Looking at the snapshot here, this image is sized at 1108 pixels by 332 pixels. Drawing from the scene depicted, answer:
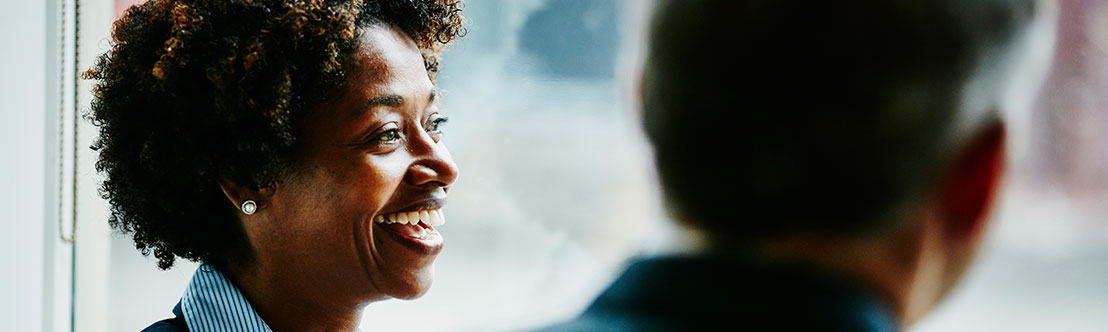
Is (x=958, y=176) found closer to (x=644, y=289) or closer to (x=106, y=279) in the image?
(x=644, y=289)

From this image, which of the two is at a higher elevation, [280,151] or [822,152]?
[280,151]

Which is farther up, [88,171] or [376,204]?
[88,171]

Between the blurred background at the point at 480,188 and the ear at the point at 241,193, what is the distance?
0.52 meters

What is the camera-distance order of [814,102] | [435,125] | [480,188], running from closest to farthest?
[814,102] → [435,125] → [480,188]

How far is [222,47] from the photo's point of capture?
1.25 m

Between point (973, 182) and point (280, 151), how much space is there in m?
1.01

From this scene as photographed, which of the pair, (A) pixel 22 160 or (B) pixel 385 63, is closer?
(B) pixel 385 63

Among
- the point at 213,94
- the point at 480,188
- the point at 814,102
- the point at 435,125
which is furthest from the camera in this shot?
the point at 480,188

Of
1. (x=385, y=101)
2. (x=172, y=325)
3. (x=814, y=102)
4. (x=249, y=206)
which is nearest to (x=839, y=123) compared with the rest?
(x=814, y=102)

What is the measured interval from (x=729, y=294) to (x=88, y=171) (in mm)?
1818

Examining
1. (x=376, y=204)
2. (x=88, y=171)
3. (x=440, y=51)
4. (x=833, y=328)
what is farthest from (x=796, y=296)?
(x=88, y=171)

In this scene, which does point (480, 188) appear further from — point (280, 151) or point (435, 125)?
point (280, 151)

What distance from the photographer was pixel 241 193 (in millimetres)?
1320

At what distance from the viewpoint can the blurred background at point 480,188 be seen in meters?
1.65
